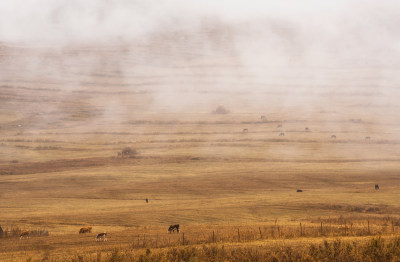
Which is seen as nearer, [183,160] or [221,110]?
[183,160]

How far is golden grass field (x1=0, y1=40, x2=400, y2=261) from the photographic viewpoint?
98.2 ft

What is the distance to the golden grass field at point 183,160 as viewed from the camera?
98.2 ft

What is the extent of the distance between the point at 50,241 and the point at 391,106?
363ft

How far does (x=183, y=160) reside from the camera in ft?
251

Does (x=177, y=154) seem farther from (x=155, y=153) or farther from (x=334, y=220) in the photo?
(x=334, y=220)

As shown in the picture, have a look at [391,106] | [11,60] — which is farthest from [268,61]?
[11,60]

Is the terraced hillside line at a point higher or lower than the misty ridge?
lower

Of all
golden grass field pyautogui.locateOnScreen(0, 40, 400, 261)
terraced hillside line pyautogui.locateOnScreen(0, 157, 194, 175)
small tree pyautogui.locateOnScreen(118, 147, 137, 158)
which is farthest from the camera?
small tree pyautogui.locateOnScreen(118, 147, 137, 158)

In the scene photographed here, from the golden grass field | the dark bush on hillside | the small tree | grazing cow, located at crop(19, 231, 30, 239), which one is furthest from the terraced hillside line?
the dark bush on hillside

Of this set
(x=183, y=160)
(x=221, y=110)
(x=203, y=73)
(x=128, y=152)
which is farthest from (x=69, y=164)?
(x=203, y=73)

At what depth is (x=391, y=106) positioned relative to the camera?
122 meters

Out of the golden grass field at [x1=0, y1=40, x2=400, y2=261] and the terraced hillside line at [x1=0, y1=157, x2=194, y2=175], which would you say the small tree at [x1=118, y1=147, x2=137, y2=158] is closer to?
the golden grass field at [x1=0, y1=40, x2=400, y2=261]

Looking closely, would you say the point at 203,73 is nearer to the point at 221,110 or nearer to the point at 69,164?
the point at 221,110

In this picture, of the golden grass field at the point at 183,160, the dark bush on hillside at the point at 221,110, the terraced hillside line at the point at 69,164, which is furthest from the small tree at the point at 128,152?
the dark bush on hillside at the point at 221,110
